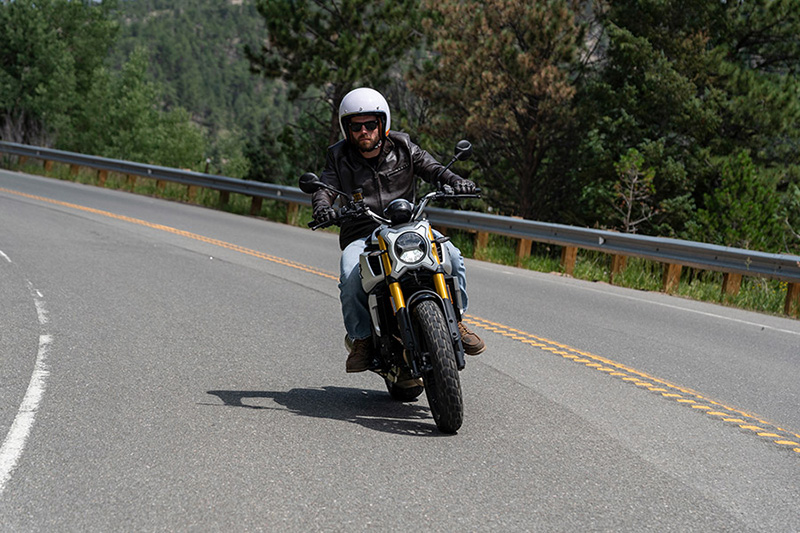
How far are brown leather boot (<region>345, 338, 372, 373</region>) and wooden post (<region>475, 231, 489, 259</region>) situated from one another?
11.9m

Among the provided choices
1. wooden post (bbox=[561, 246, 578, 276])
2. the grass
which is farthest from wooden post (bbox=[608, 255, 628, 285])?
wooden post (bbox=[561, 246, 578, 276])

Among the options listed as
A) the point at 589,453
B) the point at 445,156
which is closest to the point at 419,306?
the point at 589,453

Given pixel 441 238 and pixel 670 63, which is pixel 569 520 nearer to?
pixel 441 238

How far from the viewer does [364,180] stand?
21.0 feet

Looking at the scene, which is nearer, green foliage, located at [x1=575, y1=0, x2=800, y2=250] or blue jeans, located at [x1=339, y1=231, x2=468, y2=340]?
blue jeans, located at [x1=339, y1=231, x2=468, y2=340]

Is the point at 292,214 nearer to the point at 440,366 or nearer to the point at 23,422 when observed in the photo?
the point at 23,422

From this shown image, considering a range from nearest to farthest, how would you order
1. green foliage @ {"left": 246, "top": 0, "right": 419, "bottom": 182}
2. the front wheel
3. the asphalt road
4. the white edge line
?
the asphalt road, the white edge line, the front wheel, green foliage @ {"left": 246, "top": 0, "right": 419, "bottom": 182}

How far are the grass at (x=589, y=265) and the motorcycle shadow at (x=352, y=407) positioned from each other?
8617 mm

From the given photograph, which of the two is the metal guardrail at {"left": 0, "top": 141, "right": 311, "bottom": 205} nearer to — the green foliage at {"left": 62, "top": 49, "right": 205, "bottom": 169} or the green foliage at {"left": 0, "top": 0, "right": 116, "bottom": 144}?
the green foliage at {"left": 0, "top": 0, "right": 116, "bottom": 144}

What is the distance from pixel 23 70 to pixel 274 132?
21.8m

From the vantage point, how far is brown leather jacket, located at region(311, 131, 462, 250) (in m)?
6.39

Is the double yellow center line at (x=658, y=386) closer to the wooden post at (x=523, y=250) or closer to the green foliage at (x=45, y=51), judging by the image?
the wooden post at (x=523, y=250)

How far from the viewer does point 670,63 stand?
87.9 feet

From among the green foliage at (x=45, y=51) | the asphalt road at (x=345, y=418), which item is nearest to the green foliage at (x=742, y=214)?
the asphalt road at (x=345, y=418)
